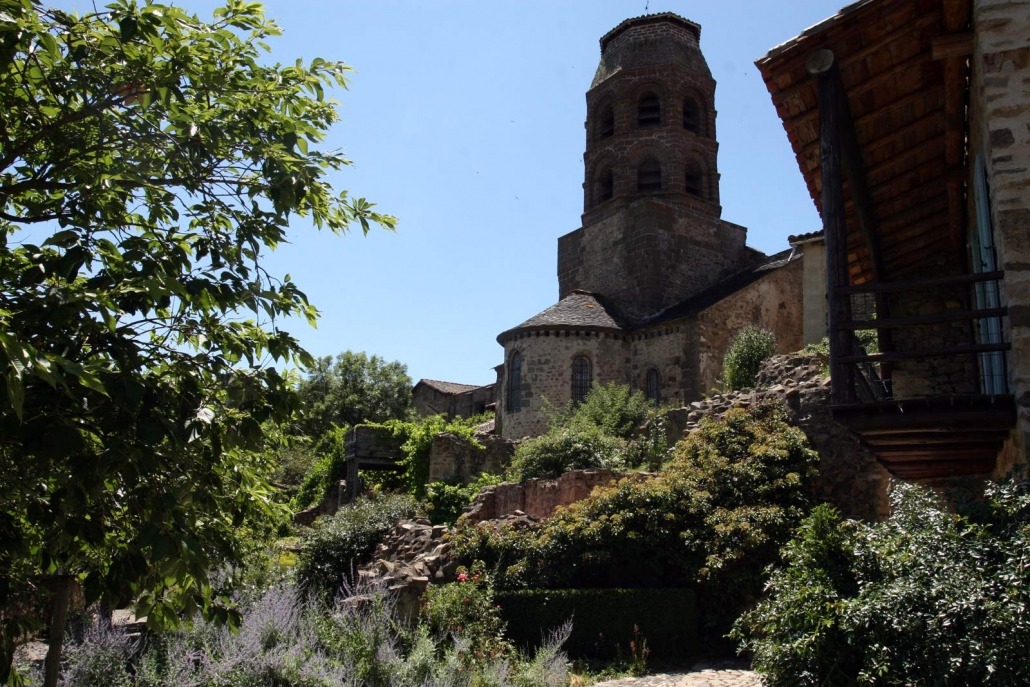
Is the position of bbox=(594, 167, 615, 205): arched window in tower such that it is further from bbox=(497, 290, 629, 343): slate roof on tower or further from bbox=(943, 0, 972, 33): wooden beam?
bbox=(943, 0, 972, 33): wooden beam

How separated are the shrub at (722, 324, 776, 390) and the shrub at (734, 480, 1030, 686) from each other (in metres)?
13.5

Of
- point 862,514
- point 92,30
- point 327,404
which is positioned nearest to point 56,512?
point 92,30

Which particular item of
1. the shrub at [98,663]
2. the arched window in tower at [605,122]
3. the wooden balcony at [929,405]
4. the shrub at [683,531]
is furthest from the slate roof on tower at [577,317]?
the shrub at [98,663]

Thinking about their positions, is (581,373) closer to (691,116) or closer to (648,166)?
(648,166)

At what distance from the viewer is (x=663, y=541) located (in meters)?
12.0

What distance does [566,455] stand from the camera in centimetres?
1834

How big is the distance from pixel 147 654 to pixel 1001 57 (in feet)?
31.6

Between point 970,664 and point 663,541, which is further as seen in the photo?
point 663,541

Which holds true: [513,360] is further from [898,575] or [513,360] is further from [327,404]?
[898,575]

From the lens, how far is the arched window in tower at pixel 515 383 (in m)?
27.9

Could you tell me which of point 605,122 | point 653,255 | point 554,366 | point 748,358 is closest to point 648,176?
point 605,122

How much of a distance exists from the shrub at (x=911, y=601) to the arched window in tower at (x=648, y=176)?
26.4 metres

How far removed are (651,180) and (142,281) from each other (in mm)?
29907

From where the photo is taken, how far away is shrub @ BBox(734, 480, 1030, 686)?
5160 millimetres
